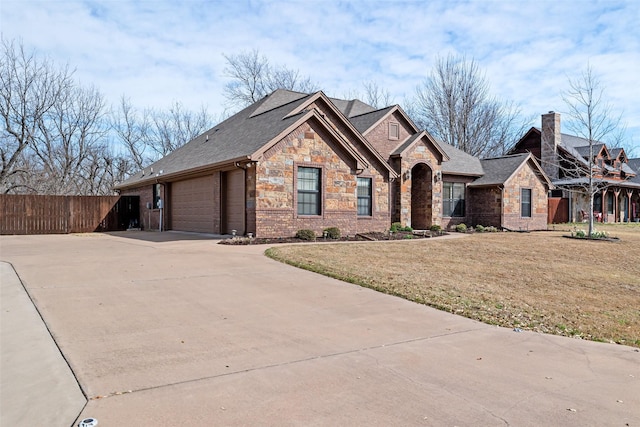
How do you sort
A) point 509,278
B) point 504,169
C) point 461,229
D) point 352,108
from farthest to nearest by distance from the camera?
point 352,108, point 504,169, point 461,229, point 509,278

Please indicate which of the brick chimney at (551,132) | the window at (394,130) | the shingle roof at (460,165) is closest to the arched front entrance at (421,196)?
the shingle roof at (460,165)

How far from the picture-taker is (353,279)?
8648 mm

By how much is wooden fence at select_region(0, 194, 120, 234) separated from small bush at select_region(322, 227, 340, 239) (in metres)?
13.6

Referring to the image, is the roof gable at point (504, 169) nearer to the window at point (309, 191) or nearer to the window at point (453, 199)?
the window at point (453, 199)

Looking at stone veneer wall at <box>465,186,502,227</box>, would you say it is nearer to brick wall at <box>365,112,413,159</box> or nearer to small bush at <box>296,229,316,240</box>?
brick wall at <box>365,112,413,159</box>

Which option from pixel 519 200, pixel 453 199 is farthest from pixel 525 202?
pixel 453 199

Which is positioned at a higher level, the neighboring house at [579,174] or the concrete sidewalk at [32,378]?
the neighboring house at [579,174]

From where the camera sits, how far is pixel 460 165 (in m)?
25.7

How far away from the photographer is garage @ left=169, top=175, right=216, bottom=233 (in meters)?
18.2

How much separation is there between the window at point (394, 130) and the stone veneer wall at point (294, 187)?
6171 millimetres

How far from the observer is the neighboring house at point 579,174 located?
3225cm

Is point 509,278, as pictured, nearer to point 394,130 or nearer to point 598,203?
point 394,130

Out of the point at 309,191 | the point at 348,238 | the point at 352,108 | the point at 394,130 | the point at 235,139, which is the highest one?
the point at 352,108

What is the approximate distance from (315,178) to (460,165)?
12108 millimetres
